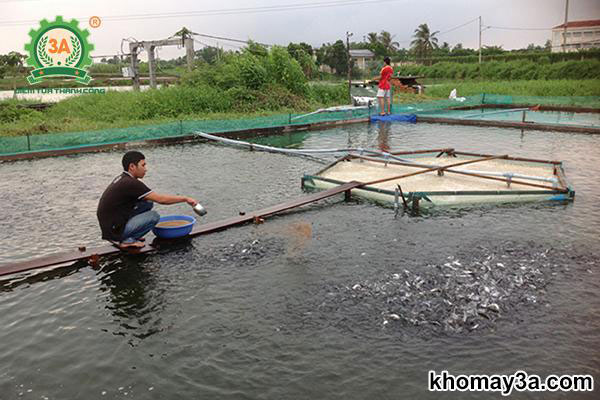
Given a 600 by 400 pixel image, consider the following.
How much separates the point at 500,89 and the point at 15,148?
2638 cm

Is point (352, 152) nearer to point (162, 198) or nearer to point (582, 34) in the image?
point (162, 198)

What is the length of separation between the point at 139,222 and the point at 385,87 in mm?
13782

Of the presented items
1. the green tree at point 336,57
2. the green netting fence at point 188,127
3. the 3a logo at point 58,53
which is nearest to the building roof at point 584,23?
the green tree at point 336,57

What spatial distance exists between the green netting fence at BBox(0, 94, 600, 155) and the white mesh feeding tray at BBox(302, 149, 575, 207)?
590 cm

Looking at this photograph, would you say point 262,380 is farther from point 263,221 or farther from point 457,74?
point 457,74

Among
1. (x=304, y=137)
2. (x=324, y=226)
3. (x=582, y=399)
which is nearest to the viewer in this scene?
(x=582, y=399)

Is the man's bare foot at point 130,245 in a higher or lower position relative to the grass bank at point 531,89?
lower

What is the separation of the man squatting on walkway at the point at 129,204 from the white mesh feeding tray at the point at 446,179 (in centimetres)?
381

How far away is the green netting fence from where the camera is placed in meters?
13.0

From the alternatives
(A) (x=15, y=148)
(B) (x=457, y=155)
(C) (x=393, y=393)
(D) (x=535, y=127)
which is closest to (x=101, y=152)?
(A) (x=15, y=148)

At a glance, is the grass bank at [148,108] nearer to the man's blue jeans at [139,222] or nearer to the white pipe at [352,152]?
the white pipe at [352,152]

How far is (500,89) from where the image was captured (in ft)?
97.3

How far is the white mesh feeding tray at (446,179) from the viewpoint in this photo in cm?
845

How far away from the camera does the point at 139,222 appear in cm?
630
